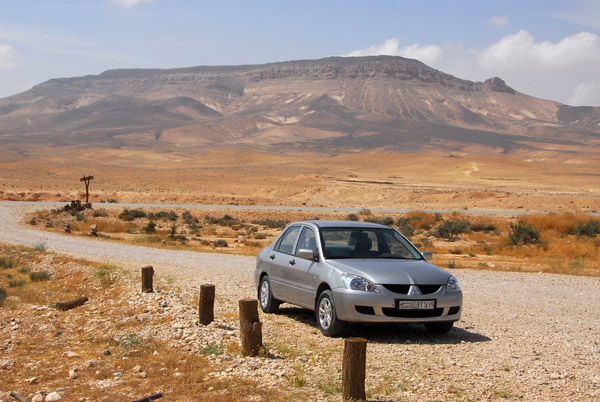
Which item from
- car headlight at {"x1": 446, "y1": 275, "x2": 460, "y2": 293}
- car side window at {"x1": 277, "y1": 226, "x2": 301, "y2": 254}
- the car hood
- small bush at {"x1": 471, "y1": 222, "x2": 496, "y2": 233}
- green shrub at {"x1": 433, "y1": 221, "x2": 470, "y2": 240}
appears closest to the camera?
the car hood

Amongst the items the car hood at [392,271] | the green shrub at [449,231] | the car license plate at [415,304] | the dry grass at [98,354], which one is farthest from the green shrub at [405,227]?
the car license plate at [415,304]

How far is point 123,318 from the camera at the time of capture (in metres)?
12.3

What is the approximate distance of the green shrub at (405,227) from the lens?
35600 mm

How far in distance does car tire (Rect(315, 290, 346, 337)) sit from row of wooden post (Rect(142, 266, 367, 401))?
1025 mm

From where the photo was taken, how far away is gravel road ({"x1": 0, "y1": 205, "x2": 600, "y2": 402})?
728 centimetres

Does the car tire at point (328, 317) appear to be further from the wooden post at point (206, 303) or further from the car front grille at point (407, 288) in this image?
the wooden post at point (206, 303)

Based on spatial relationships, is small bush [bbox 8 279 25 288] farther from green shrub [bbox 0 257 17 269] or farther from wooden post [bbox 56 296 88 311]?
wooden post [bbox 56 296 88 311]

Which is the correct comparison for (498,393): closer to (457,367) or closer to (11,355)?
(457,367)

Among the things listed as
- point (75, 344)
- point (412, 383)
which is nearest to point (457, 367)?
point (412, 383)

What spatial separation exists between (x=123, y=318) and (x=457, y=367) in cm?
643

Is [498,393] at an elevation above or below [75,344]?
above

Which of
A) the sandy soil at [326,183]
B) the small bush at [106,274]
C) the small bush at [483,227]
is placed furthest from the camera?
the sandy soil at [326,183]

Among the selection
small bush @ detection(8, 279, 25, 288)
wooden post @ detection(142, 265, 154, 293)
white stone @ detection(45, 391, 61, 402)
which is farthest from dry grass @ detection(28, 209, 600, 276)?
white stone @ detection(45, 391, 61, 402)

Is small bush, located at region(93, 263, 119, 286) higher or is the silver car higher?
the silver car
